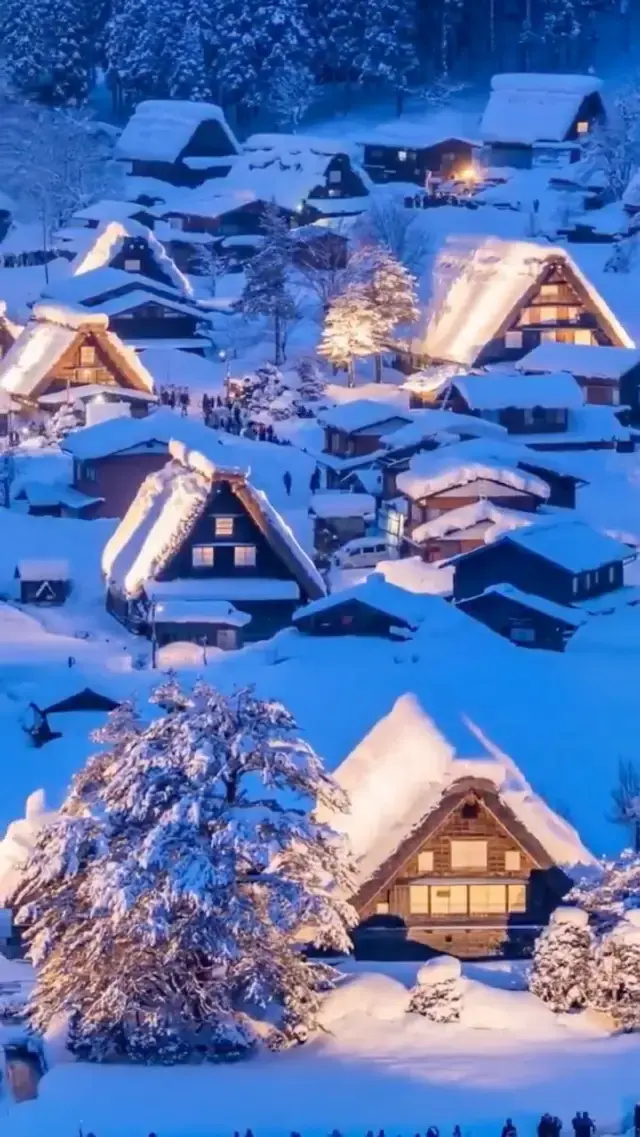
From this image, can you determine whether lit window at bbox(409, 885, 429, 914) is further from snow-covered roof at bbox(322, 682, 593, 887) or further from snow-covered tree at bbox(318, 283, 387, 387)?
snow-covered tree at bbox(318, 283, 387, 387)

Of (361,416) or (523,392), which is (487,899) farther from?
(523,392)

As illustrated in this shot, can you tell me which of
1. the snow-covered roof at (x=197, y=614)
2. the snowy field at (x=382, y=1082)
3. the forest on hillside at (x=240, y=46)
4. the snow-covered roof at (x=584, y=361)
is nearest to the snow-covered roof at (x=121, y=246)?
the snow-covered roof at (x=584, y=361)

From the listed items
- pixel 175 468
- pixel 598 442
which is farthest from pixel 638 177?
pixel 175 468

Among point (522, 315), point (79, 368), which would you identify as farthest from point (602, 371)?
point (79, 368)

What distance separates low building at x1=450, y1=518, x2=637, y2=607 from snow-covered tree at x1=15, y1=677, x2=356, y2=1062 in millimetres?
14809

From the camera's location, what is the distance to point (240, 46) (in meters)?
62.2

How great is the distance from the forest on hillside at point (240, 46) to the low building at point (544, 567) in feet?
115

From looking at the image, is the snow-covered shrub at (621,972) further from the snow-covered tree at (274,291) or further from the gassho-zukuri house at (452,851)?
the snow-covered tree at (274,291)

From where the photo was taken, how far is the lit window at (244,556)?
29703 mm

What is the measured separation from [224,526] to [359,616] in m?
2.70

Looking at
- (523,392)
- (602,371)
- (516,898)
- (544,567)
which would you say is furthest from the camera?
(602,371)

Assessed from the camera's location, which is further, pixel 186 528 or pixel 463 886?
pixel 186 528

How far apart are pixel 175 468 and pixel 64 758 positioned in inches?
357

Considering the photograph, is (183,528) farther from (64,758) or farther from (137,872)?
(137,872)
